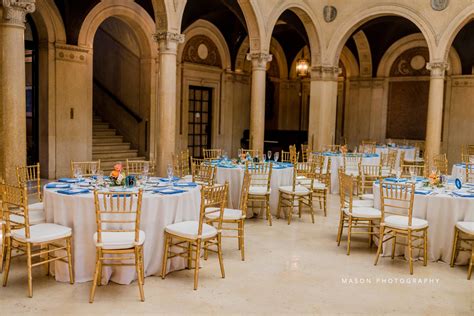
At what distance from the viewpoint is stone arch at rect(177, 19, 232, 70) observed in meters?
13.6

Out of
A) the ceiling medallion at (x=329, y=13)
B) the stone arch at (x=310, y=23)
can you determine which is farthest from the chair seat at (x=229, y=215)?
the ceiling medallion at (x=329, y=13)

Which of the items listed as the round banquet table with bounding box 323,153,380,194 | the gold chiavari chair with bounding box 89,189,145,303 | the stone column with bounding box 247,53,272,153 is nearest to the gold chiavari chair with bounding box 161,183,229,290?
the gold chiavari chair with bounding box 89,189,145,303

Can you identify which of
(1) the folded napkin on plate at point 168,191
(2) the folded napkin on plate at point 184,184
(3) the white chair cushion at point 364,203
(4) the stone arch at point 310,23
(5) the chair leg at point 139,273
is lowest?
(5) the chair leg at point 139,273

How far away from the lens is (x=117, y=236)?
4.19 meters

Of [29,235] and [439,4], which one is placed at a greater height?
[439,4]

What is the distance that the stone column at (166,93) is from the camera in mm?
8922

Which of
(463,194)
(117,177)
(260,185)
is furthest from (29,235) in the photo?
(463,194)

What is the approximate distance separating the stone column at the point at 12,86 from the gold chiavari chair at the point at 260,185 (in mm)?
3501

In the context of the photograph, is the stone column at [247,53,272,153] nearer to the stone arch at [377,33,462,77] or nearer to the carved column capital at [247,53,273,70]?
the carved column capital at [247,53,273,70]

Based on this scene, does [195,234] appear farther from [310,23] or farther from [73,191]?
[310,23]

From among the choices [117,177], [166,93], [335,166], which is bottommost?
[335,166]

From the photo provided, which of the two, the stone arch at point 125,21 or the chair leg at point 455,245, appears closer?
the chair leg at point 455,245

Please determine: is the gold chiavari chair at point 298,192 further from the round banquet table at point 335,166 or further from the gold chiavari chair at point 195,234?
the gold chiavari chair at point 195,234

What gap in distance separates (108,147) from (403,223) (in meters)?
9.29
